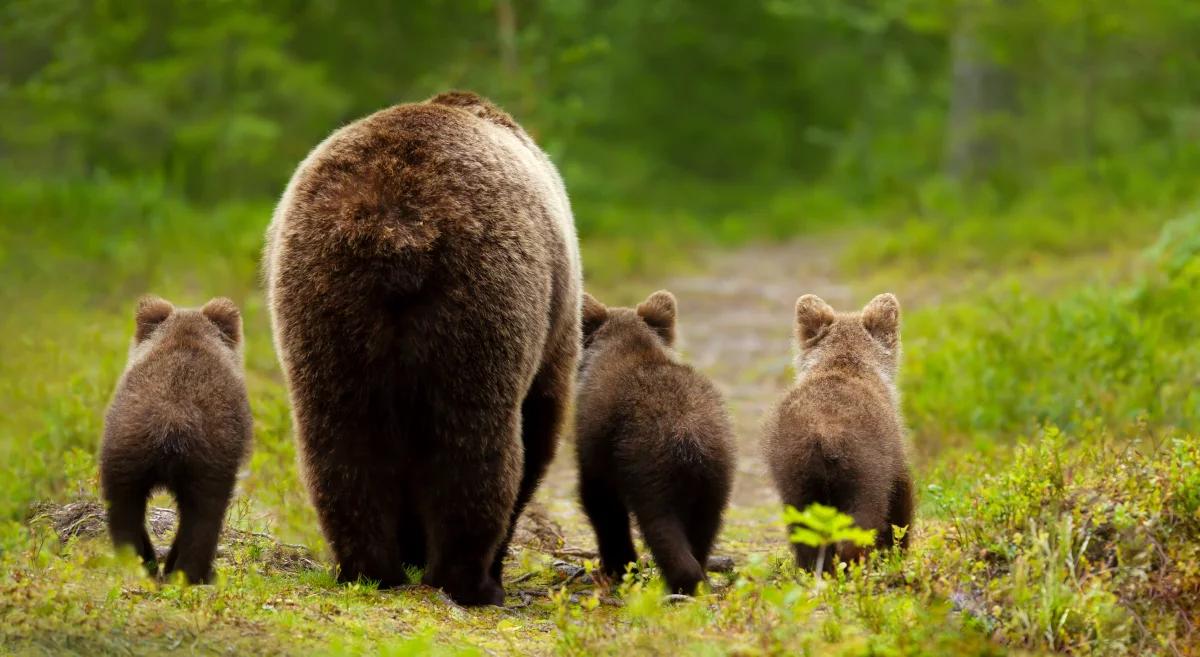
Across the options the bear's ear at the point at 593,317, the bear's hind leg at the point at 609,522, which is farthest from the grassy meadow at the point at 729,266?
the bear's ear at the point at 593,317

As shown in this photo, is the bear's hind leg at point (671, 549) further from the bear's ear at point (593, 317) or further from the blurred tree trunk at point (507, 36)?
the blurred tree trunk at point (507, 36)

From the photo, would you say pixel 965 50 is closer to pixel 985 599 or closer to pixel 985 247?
pixel 985 247

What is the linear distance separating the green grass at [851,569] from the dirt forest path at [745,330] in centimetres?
66

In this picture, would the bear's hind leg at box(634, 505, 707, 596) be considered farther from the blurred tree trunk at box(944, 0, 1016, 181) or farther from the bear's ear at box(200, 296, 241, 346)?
the blurred tree trunk at box(944, 0, 1016, 181)

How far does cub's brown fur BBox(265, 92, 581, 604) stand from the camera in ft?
18.5

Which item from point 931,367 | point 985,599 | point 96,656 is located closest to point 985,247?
point 931,367

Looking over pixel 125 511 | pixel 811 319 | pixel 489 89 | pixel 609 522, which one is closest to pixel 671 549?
pixel 609 522

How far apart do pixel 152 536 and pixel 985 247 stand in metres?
13.2

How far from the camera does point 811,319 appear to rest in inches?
291

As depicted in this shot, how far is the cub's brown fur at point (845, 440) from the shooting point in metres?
5.96

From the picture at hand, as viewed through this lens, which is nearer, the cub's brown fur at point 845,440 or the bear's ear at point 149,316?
the cub's brown fur at point 845,440

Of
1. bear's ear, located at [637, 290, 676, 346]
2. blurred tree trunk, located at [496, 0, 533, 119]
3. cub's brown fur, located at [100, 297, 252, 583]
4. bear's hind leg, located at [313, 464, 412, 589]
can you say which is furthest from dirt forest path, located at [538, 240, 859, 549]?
blurred tree trunk, located at [496, 0, 533, 119]

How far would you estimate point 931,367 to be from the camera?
1070 cm

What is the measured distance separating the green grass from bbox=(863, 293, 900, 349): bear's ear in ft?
2.63
